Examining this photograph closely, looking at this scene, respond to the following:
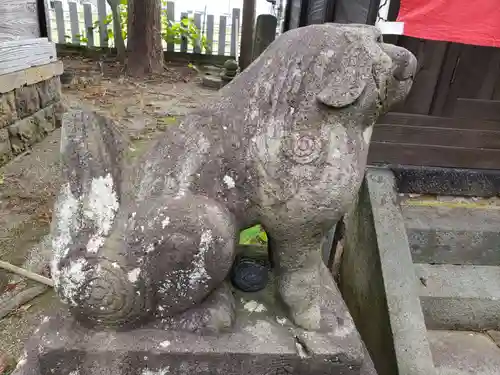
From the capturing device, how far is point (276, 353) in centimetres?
132

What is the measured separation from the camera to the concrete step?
7.03 feet

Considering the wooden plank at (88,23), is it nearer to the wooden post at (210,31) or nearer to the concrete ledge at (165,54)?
the concrete ledge at (165,54)

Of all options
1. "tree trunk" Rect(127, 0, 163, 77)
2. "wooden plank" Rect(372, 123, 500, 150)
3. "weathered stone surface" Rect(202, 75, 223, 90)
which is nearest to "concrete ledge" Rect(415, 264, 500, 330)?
"wooden plank" Rect(372, 123, 500, 150)

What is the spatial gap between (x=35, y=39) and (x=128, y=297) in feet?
12.6

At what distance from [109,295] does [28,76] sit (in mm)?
3704

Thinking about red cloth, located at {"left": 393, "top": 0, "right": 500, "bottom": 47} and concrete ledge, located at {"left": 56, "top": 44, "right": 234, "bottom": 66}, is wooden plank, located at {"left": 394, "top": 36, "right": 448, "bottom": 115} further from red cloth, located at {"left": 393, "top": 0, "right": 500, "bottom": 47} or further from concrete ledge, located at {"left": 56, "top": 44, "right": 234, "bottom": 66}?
concrete ledge, located at {"left": 56, "top": 44, "right": 234, "bottom": 66}

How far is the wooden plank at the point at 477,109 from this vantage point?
8.92 feet

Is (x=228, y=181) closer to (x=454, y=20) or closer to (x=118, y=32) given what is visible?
Result: (x=454, y=20)

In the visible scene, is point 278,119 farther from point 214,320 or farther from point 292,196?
point 214,320

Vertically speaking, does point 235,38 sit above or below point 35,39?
below

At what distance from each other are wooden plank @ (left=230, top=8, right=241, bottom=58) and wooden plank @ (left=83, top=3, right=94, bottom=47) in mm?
3009

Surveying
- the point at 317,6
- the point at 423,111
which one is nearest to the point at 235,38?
the point at 317,6

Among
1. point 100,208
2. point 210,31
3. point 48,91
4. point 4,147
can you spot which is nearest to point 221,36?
point 210,31

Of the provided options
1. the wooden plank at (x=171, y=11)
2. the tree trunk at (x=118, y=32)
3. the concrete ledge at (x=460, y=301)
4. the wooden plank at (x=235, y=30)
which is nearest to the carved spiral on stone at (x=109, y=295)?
the concrete ledge at (x=460, y=301)
